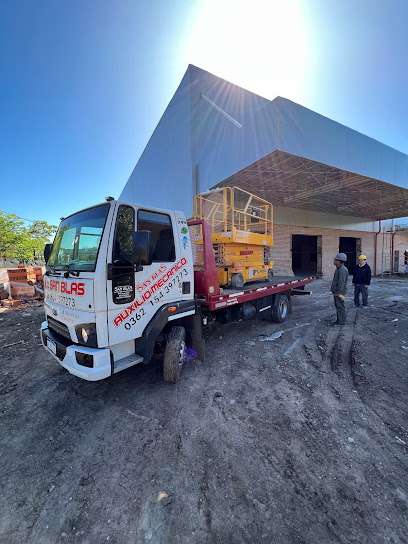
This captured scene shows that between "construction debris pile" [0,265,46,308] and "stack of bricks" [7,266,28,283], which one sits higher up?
"stack of bricks" [7,266,28,283]

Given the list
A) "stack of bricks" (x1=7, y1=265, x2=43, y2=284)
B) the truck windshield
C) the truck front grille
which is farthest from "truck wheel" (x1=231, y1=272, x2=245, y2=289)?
"stack of bricks" (x1=7, y1=265, x2=43, y2=284)

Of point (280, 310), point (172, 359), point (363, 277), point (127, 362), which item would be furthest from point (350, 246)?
point (127, 362)

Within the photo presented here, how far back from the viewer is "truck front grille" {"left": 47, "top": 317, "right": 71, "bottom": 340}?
9.69 feet

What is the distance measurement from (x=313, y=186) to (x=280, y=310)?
779 cm

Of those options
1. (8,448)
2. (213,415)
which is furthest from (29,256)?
(213,415)

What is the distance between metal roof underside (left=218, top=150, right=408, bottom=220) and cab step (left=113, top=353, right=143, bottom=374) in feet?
23.7

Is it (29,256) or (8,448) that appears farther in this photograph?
(29,256)

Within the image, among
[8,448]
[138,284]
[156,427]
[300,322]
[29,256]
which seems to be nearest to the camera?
[8,448]

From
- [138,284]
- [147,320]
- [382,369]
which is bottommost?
[382,369]

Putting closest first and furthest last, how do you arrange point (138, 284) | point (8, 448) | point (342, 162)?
point (8, 448) → point (138, 284) → point (342, 162)

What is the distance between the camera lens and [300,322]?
659 cm

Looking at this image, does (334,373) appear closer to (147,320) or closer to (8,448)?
(147,320)

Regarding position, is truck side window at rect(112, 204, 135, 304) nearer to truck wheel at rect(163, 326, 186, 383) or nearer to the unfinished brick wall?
truck wheel at rect(163, 326, 186, 383)

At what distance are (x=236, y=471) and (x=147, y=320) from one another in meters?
1.91
